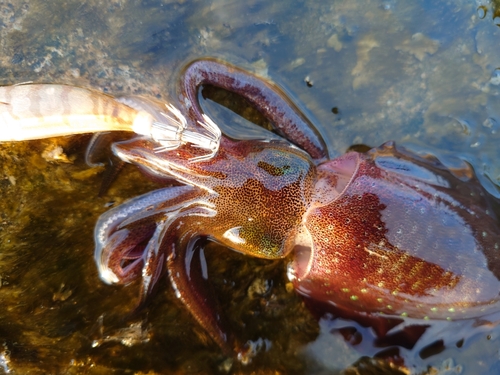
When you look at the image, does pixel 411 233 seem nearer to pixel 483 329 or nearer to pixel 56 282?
pixel 483 329

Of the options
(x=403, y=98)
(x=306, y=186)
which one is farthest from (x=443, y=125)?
(x=306, y=186)

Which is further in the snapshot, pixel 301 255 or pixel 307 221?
pixel 301 255

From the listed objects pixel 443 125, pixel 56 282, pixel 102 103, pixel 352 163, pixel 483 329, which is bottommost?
pixel 56 282

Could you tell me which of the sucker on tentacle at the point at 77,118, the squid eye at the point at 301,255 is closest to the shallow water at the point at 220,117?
the squid eye at the point at 301,255

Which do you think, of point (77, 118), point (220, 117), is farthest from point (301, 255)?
point (77, 118)

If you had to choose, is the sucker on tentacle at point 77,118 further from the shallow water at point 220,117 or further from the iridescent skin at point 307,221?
the shallow water at point 220,117

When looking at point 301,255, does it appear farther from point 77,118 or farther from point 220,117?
point 77,118
